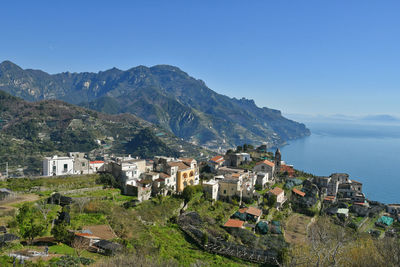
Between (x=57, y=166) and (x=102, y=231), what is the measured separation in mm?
22810

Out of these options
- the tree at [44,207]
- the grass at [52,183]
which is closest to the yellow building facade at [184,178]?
the grass at [52,183]

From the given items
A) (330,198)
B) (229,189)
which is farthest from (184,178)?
(330,198)

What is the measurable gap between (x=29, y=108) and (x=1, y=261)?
453 feet

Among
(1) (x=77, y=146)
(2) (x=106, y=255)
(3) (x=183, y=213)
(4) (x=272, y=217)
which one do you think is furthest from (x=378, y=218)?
(1) (x=77, y=146)

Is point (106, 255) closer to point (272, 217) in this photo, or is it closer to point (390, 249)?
point (390, 249)

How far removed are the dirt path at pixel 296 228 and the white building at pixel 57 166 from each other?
2954cm

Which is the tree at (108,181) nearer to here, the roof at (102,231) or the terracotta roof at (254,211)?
the roof at (102,231)

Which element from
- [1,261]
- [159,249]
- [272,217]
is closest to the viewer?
[1,261]

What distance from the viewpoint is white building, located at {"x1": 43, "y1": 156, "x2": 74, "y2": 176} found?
127 ft

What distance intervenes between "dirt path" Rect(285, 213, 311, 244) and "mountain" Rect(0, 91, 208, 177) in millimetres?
73232

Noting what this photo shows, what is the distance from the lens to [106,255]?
53.6 ft

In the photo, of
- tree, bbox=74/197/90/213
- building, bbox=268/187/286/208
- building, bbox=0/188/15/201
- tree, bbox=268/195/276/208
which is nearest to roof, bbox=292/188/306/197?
building, bbox=268/187/286/208

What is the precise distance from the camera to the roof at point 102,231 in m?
19.4

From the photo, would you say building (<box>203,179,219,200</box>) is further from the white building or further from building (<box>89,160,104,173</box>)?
the white building
